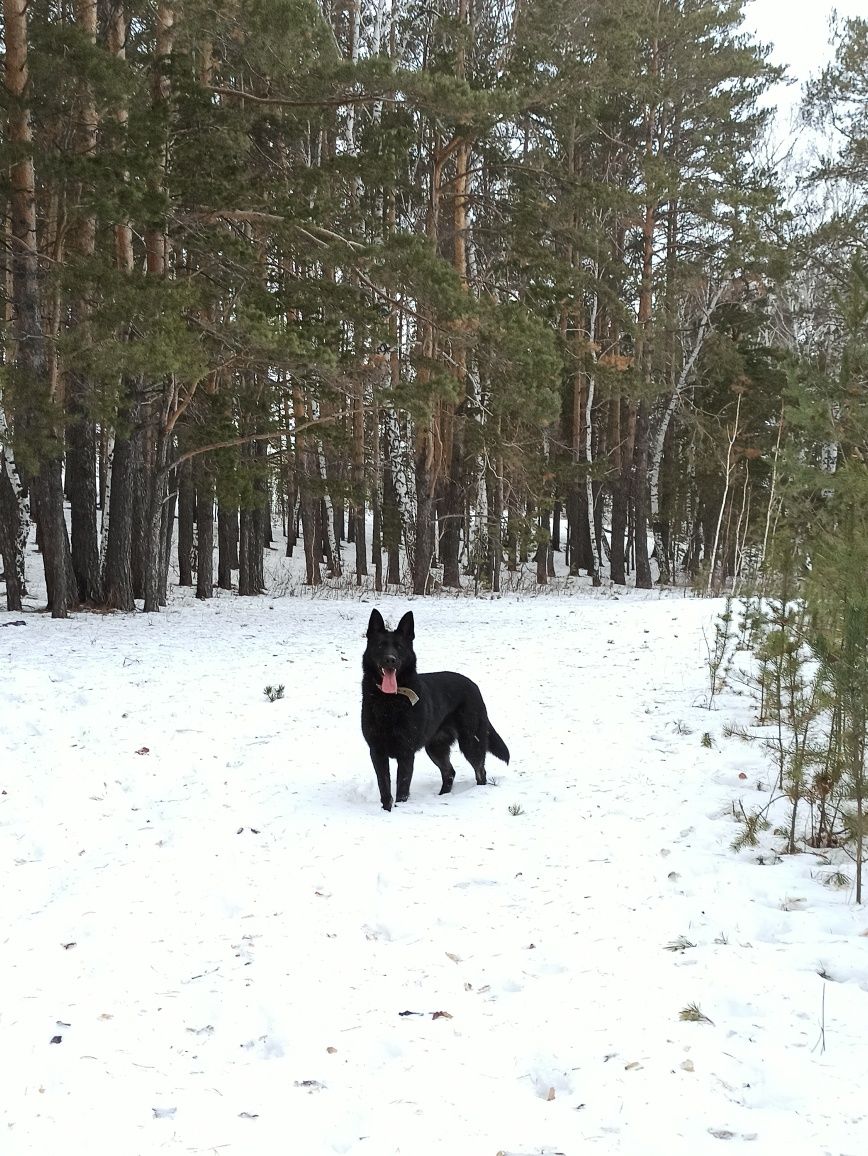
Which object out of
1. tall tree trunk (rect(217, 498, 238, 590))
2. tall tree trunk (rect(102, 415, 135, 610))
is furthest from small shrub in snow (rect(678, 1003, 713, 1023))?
tall tree trunk (rect(217, 498, 238, 590))

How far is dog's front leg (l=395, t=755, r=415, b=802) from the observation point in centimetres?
601

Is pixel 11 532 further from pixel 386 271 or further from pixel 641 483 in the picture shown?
pixel 641 483

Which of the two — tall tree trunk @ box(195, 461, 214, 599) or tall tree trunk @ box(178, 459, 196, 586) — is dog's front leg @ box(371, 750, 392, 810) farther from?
tall tree trunk @ box(178, 459, 196, 586)

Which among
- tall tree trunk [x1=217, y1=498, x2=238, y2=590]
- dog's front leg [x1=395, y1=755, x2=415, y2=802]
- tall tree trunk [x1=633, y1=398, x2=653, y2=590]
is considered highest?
tall tree trunk [x1=633, y1=398, x2=653, y2=590]

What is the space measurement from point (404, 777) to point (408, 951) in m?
2.11

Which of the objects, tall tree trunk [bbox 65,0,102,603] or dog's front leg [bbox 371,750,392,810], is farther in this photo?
tall tree trunk [bbox 65,0,102,603]

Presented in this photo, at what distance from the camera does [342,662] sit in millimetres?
11094

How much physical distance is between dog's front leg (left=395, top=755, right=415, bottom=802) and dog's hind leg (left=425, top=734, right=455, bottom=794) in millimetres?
409

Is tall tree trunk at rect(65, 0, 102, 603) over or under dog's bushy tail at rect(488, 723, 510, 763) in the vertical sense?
over

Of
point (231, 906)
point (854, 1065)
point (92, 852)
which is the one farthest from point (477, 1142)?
point (92, 852)

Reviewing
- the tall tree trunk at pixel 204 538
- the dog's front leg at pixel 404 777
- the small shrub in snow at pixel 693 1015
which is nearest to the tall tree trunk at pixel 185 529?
the tall tree trunk at pixel 204 538

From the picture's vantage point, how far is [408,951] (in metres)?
3.96

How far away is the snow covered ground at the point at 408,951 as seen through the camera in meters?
2.79

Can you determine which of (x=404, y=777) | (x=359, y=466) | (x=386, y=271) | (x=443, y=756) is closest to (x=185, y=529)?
(x=359, y=466)
